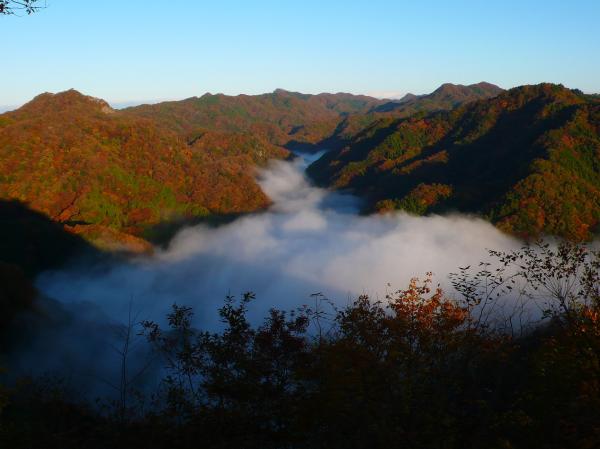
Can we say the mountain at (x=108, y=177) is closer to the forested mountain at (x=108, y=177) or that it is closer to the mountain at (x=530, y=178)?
the forested mountain at (x=108, y=177)

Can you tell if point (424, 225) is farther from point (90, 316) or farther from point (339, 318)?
point (339, 318)

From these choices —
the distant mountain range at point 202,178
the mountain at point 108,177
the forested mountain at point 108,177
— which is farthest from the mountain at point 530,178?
the forested mountain at point 108,177

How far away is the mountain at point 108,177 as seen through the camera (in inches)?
5226

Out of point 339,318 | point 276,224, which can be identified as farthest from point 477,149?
point 339,318

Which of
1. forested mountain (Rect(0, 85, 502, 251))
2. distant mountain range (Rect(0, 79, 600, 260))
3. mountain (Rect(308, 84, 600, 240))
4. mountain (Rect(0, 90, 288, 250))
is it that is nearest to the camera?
mountain (Rect(308, 84, 600, 240))

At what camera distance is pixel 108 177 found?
149m

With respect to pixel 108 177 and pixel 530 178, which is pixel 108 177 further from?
pixel 530 178

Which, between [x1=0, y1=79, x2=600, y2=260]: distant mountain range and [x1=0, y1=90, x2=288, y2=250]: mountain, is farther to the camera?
[x1=0, y1=90, x2=288, y2=250]: mountain

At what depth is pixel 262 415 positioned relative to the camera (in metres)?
13.9

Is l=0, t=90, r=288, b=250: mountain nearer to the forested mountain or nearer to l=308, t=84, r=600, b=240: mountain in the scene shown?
the forested mountain

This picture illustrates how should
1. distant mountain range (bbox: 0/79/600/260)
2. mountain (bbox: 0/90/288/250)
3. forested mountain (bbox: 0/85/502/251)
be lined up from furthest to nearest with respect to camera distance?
1. mountain (bbox: 0/90/288/250)
2. forested mountain (bbox: 0/85/502/251)
3. distant mountain range (bbox: 0/79/600/260)

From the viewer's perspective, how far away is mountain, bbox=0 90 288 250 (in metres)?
133

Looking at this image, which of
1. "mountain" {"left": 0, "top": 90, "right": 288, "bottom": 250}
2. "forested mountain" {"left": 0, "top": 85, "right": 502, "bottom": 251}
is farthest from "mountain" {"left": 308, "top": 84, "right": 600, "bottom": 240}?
"forested mountain" {"left": 0, "top": 85, "right": 502, "bottom": 251}

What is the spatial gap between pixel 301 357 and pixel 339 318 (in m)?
3.24
